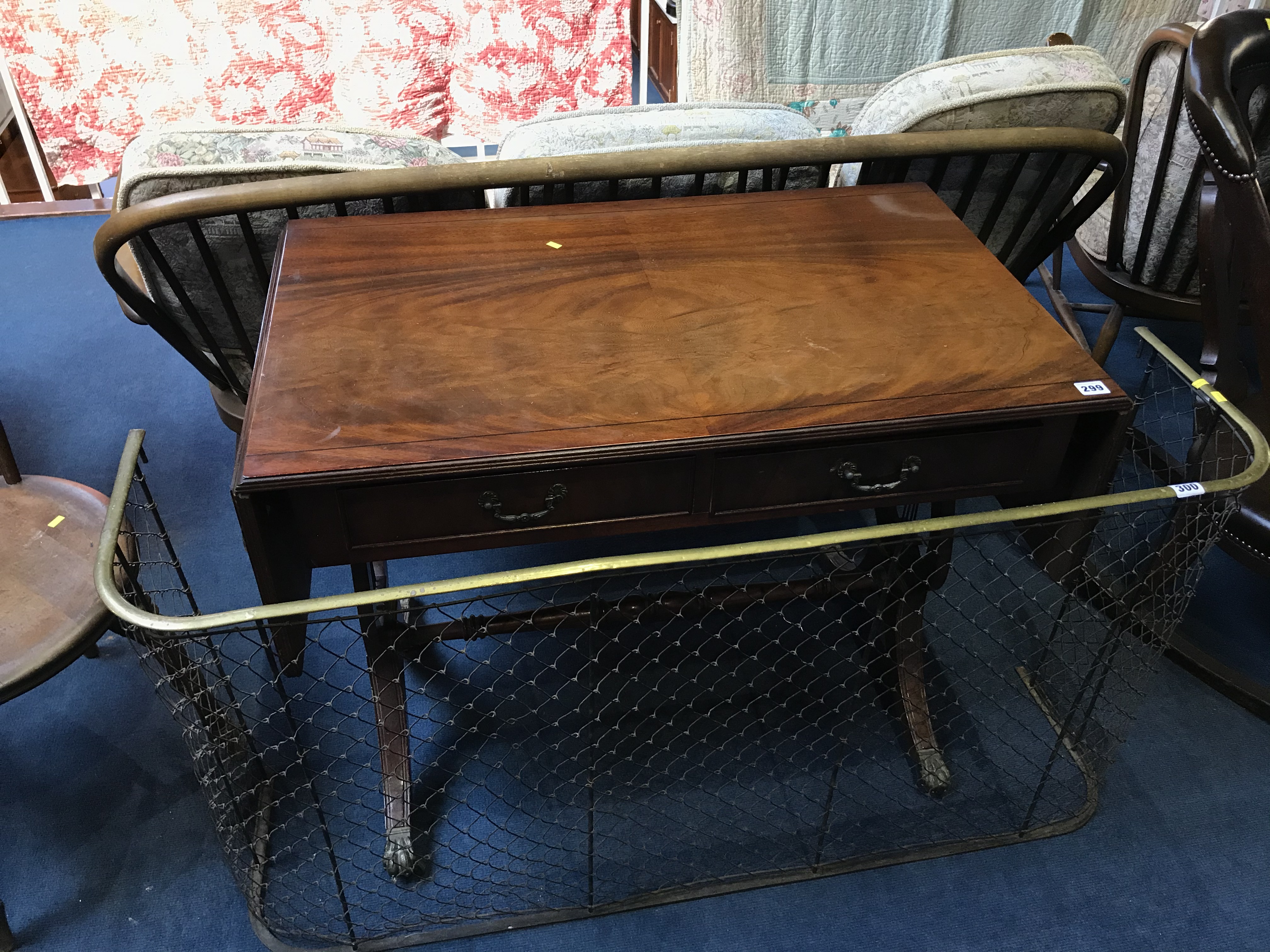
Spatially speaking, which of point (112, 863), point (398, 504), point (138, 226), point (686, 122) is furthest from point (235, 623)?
point (686, 122)

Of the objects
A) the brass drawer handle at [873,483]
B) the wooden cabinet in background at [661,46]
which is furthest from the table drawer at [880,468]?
the wooden cabinet in background at [661,46]

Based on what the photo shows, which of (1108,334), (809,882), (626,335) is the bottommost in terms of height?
(809,882)

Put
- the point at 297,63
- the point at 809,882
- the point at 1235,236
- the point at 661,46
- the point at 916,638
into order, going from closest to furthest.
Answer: the point at 809,882, the point at 1235,236, the point at 916,638, the point at 297,63, the point at 661,46

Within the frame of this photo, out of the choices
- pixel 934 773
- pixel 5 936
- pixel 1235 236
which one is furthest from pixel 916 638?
pixel 5 936

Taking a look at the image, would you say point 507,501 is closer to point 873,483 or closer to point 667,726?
point 873,483

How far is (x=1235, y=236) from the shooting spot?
1505mm

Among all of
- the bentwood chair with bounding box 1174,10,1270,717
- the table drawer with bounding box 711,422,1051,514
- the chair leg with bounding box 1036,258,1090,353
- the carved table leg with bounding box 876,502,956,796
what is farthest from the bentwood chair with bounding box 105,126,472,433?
the chair leg with bounding box 1036,258,1090,353

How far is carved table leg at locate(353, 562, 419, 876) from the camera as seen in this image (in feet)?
4.51

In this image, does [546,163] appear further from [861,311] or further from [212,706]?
[212,706]

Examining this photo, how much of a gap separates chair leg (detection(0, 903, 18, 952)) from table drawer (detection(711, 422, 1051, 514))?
1.08m

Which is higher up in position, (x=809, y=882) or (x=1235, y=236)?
(x=1235, y=236)

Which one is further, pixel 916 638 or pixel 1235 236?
pixel 916 638

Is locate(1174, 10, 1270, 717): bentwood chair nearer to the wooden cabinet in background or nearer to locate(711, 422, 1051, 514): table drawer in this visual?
locate(711, 422, 1051, 514): table drawer

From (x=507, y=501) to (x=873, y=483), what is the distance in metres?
0.41
